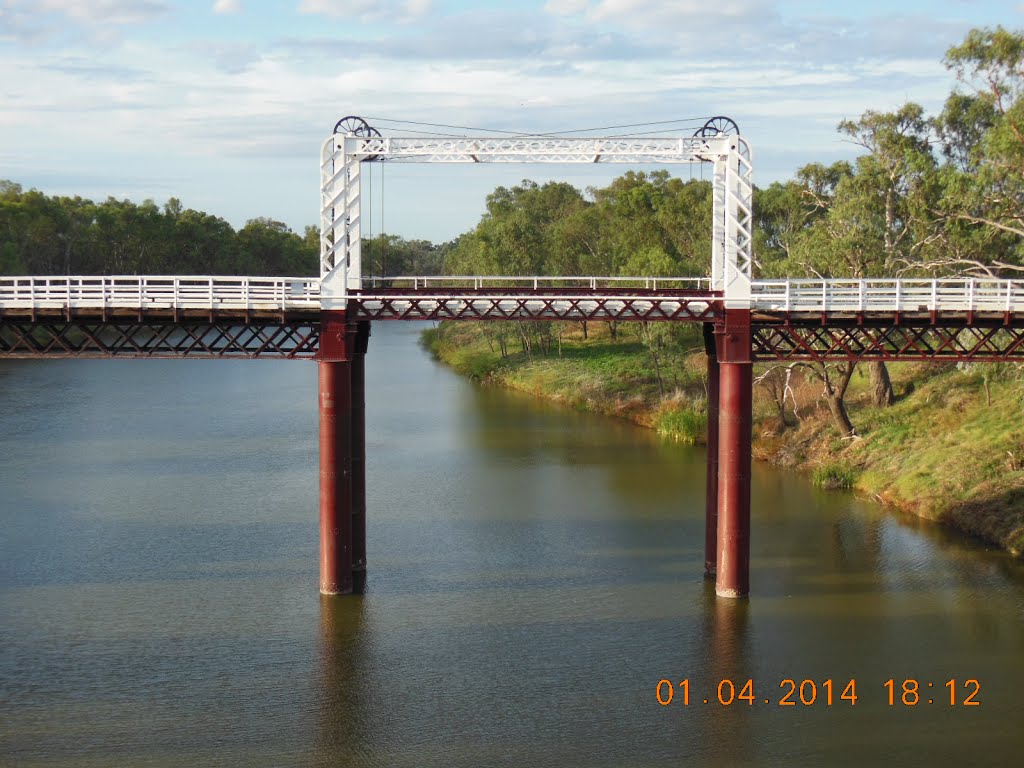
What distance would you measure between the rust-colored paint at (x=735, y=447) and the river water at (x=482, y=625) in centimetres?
142

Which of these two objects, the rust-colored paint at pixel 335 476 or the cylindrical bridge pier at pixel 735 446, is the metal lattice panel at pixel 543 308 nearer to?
the cylindrical bridge pier at pixel 735 446

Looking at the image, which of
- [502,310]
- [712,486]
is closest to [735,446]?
[712,486]

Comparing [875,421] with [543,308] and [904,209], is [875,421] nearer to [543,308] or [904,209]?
[904,209]

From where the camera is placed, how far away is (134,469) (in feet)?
179

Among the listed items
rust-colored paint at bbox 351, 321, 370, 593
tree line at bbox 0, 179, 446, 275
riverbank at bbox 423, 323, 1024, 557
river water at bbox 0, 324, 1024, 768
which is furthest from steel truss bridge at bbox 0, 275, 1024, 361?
tree line at bbox 0, 179, 446, 275

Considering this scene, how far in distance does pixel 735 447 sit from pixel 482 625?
30.7 ft

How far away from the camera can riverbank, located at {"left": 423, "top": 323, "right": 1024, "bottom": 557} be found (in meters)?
45.4

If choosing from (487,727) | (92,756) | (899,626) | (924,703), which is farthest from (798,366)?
(92,756)

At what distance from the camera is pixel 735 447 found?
116ft

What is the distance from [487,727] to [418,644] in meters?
5.29

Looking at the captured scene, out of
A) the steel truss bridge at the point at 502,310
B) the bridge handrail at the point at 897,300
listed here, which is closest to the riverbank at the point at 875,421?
the bridge handrail at the point at 897,300

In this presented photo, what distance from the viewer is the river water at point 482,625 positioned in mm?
27500

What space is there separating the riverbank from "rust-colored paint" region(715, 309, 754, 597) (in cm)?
1184

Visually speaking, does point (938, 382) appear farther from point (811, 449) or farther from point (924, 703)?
point (924, 703)
